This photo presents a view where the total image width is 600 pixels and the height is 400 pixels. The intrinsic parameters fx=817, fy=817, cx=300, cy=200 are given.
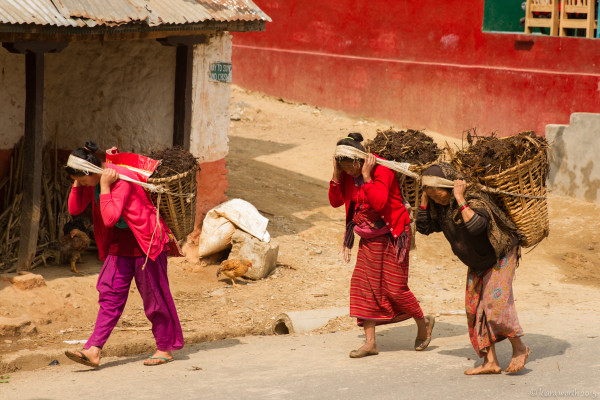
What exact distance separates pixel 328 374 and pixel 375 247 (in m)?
0.94

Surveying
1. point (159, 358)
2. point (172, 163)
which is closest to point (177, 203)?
point (172, 163)

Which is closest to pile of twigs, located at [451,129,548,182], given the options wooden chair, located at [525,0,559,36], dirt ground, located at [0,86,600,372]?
dirt ground, located at [0,86,600,372]

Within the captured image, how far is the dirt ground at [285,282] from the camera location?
22.7 feet

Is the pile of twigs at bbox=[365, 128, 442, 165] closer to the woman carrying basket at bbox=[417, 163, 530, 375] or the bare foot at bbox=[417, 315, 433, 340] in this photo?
the woman carrying basket at bbox=[417, 163, 530, 375]

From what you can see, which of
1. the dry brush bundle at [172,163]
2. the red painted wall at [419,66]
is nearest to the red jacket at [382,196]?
the dry brush bundle at [172,163]

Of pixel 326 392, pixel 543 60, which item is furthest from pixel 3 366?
pixel 543 60

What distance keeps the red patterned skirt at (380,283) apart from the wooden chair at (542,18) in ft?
29.5

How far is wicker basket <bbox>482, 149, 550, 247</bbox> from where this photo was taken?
5086 millimetres

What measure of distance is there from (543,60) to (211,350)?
918 cm

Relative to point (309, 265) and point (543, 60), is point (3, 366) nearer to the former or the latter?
point (309, 265)

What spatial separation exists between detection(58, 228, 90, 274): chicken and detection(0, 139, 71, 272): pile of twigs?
21cm

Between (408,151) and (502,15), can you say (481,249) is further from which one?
(502,15)

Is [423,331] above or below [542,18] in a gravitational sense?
below

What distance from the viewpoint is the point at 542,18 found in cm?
1366
